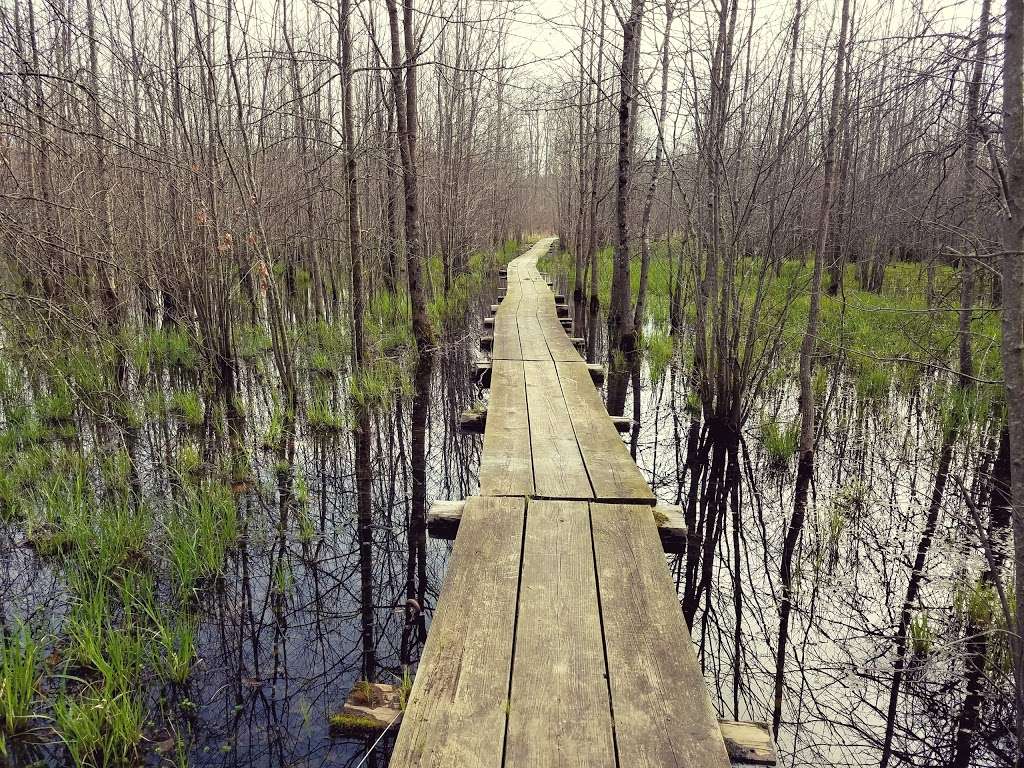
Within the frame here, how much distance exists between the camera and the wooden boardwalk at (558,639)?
1.77 m

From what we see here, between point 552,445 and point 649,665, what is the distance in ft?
7.20

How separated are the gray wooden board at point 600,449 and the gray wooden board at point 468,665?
2.36 ft

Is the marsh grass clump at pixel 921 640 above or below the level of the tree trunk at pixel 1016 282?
below

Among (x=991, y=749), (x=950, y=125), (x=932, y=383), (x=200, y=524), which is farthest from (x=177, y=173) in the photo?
(x=932, y=383)

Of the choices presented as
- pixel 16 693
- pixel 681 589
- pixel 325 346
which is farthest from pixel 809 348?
pixel 325 346

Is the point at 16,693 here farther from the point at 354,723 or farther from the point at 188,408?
the point at 188,408

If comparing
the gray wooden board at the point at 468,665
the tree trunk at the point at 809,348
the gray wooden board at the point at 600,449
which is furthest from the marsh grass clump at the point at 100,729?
the tree trunk at the point at 809,348

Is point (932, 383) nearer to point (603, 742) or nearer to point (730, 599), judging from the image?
point (730, 599)

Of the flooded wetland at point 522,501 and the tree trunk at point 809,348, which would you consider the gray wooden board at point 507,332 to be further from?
the tree trunk at point 809,348

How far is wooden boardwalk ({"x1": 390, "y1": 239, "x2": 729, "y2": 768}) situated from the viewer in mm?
1766

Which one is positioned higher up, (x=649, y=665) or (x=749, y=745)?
(x=649, y=665)

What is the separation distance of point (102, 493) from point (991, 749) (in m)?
5.14

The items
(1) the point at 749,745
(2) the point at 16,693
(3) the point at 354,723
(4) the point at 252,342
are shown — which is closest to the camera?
(1) the point at 749,745

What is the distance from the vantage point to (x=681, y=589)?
12.0ft
